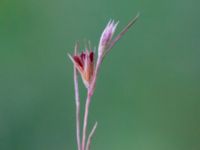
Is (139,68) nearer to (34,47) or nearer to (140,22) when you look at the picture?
(140,22)

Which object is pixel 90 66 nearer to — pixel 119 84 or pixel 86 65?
pixel 86 65

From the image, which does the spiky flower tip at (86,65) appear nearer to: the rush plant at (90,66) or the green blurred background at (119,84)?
the rush plant at (90,66)

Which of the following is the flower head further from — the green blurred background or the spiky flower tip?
the green blurred background

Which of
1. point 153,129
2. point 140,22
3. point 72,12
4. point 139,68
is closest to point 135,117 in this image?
point 153,129

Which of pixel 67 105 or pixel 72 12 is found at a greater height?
pixel 72 12

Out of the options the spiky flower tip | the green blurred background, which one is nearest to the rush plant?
the spiky flower tip

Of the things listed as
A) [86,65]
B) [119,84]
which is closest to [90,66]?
[86,65]
